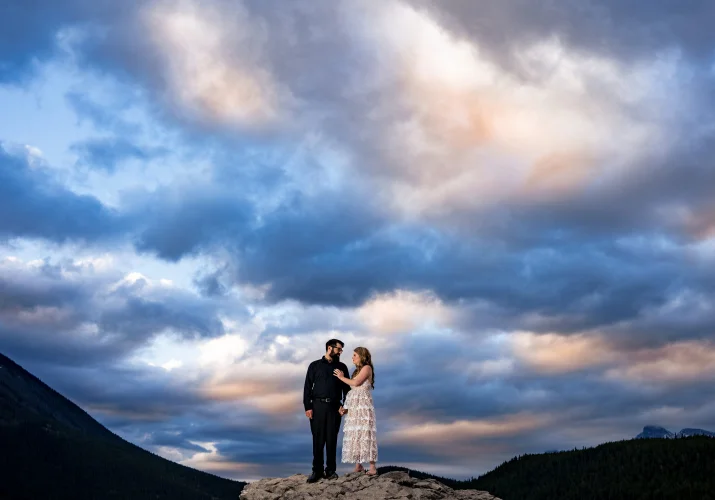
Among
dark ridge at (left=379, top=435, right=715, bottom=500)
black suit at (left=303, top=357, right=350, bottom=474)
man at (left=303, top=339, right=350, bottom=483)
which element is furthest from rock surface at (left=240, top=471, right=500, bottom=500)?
dark ridge at (left=379, top=435, right=715, bottom=500)

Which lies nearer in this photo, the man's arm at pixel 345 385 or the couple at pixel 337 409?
the couple at pixel 337 409

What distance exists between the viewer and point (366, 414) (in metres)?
26.6

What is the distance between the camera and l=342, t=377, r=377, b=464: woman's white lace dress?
26.5 m

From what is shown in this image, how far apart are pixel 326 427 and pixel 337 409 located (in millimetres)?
724

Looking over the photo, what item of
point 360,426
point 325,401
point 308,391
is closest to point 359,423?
point 360,426

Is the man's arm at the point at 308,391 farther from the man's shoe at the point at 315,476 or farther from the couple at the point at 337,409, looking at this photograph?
the man's shoe at the point at 315,476

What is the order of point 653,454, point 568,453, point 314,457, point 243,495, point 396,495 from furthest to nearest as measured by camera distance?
point 568,453
point 653,454
point 243,495
point 314,457
point 396,495

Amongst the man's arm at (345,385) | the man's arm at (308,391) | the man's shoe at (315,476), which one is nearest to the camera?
the man's arm at (345,385)

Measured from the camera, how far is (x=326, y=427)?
2703 cm

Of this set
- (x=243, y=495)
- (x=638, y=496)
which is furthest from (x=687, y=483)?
Result: (x=243, y=495)

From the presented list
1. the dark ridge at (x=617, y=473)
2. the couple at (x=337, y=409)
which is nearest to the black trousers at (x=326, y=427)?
the couple at (x=337, y=409)

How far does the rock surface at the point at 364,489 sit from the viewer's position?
2600cm

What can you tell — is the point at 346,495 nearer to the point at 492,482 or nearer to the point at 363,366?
the point at 363,366

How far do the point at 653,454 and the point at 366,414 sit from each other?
16216mm
